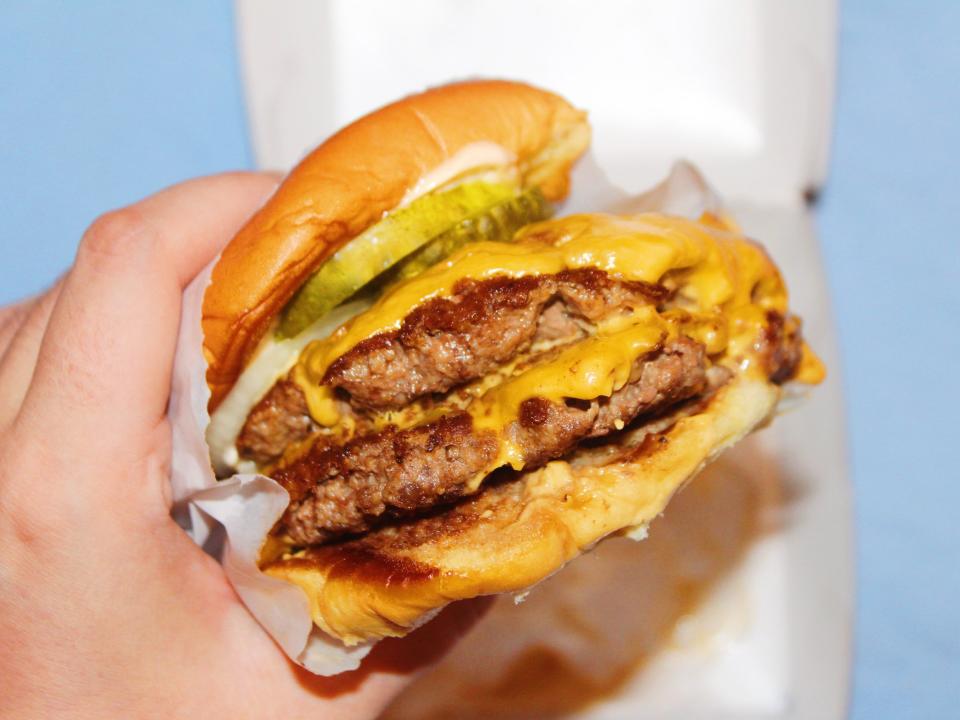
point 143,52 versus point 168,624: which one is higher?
point 143,52

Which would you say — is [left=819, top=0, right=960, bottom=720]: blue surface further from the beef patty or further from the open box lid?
the beef patty

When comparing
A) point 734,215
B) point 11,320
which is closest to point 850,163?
point 734,215

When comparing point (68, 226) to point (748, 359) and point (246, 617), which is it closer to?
point (246, 617)

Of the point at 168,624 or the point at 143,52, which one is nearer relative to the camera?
the point at 168,624

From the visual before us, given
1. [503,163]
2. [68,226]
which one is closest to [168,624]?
[503,163]

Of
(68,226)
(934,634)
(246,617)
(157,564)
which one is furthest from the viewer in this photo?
(68,226)

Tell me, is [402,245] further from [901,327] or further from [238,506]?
[901,327]

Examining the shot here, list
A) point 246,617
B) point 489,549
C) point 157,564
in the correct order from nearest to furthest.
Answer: point 489,549, point 157,564, point 246,617

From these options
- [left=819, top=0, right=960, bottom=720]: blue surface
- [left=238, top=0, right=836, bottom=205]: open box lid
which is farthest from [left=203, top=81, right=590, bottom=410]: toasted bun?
[left=819, top=0, right=960, bottom=720]: blue surface
